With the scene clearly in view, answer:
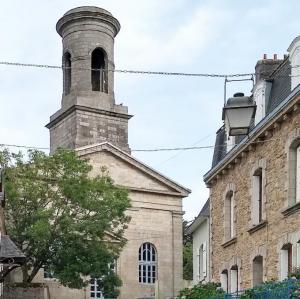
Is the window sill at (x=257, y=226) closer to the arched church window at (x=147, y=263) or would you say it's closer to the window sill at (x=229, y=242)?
the window sill at (x=229, y=242)

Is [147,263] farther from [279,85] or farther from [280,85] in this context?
[280,85]

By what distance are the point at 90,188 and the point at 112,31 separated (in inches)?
857

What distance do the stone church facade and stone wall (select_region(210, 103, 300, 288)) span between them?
2504 centimetres

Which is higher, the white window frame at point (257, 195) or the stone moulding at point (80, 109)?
the stone moulding at point (80, 109)

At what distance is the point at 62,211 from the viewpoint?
37625 millimetres

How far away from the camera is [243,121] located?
15320 millimetres

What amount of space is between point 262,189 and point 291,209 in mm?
2709

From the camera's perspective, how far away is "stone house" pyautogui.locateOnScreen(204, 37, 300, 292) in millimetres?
22719

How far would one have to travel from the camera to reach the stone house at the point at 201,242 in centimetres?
3612

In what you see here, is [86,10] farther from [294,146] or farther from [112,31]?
[294,146]

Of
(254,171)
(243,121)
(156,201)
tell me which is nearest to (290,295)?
(243,121)

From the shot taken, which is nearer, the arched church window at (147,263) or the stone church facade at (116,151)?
the stone church facade at (116,151)

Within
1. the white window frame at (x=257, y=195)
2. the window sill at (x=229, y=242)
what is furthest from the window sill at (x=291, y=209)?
the window sill at (x=229, y=242)

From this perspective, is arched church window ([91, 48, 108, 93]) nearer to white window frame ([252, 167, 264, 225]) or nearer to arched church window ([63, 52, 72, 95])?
arched church window ([63, 52, 72, 95])
